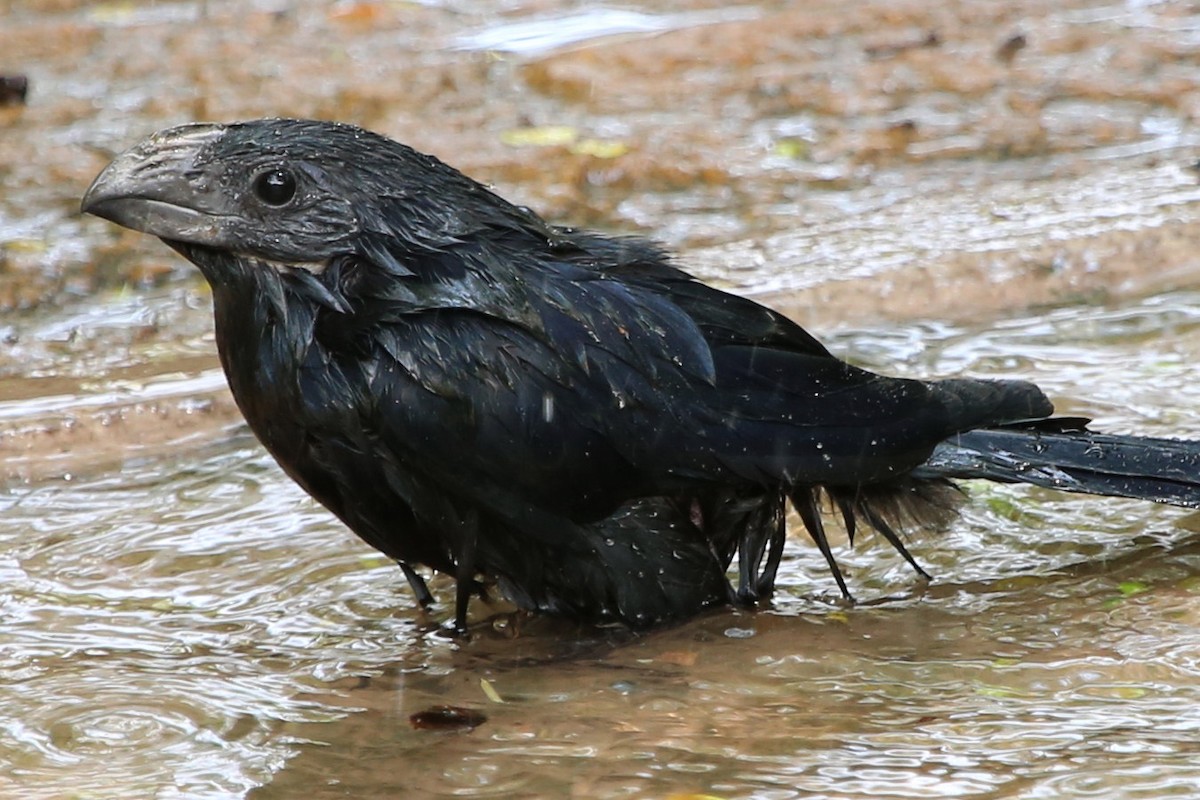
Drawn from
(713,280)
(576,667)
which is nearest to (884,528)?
(576,667)

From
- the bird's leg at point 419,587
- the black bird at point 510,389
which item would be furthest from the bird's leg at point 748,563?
the bird's leg at point 419,587

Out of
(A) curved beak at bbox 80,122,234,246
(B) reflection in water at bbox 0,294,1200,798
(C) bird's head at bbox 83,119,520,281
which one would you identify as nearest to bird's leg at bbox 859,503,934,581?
(B) reflection in water at bbox 0,294,1200,798

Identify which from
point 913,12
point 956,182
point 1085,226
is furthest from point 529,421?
point 913,12

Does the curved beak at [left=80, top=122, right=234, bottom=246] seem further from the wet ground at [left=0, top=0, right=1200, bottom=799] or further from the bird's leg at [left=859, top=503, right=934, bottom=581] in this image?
the bird's leg at [left=859, top=503, right=934, bottom=581]

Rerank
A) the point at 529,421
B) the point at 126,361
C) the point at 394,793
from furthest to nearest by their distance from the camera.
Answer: the point at 126,361 → the point at 529,421 → the point at 394,793

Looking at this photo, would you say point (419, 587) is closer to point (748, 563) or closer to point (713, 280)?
point (748, 563)

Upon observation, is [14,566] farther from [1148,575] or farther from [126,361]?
[1148,575]
